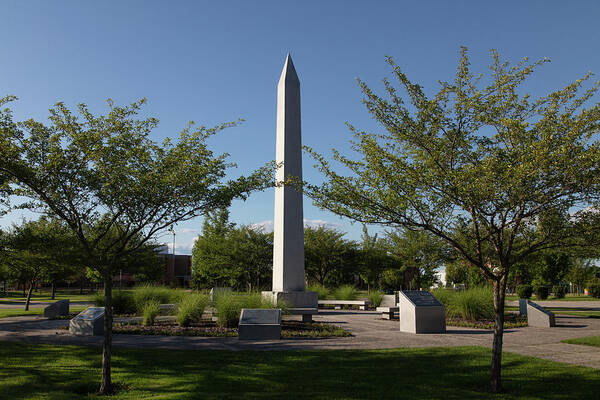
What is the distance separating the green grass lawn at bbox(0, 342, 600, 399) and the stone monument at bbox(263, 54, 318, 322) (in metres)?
9.79

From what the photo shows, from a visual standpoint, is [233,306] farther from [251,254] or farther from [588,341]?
[251,254]

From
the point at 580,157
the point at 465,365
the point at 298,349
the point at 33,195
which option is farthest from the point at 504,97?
the point at 33,195

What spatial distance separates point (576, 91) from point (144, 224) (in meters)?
7.34

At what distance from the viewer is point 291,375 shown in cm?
792

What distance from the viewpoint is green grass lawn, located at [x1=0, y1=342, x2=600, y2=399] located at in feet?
22.5

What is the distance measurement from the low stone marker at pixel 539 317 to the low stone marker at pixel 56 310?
18.8 metres

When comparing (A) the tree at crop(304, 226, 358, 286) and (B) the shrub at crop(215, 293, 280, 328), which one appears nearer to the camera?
(B) the shrub at crop(215, 293, 280, 328)

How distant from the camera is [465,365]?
28.2ft

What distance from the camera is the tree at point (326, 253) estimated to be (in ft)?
121

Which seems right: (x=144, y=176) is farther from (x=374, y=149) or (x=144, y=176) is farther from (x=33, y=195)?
(x=374, y=149)

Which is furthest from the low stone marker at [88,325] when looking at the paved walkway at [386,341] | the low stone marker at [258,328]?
the low stone marker at [258,328]

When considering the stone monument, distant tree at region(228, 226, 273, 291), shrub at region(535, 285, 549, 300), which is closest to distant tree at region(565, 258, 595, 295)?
shrub at region(535, 285, 549, 300)

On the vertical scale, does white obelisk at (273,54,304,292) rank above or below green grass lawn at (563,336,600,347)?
above

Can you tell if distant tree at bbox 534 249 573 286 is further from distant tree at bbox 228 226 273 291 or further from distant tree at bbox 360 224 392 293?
distant tree at bbox 228 226 273 291
